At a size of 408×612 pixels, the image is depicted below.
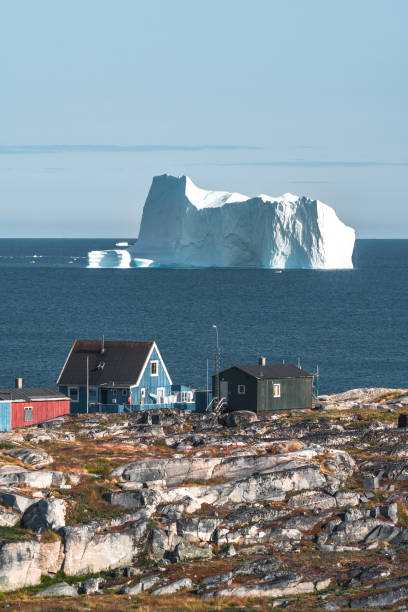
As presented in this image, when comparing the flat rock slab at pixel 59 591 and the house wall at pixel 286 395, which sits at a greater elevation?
the house wall at pixel 286 395

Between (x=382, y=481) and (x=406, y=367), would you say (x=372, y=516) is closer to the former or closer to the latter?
(x=382, y=481)

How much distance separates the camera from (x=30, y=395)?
61.7 meters

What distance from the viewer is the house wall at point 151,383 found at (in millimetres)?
64688

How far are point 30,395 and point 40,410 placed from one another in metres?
1.14

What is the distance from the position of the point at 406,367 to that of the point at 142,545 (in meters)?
76.2

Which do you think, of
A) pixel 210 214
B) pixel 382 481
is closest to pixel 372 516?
pixel 382 481

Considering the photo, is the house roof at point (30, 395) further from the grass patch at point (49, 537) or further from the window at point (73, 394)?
the grass patch at point (49, 537)

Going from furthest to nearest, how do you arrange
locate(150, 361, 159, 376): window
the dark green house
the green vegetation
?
locate(150, 361, 159, 376): window < the dark green house < the green vegetation

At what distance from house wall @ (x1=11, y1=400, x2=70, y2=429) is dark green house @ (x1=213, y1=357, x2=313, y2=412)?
30.8 feet

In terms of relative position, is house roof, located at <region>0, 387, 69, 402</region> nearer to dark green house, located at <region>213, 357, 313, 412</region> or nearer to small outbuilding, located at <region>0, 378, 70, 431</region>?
small outbuilding, located at <region>0, 378, 70, 431</region>

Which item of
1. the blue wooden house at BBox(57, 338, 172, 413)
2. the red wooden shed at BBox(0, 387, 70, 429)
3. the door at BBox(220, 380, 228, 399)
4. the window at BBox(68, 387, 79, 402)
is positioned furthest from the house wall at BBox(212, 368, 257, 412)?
the red wooden shed at BBox(0, 387, 70, 429)

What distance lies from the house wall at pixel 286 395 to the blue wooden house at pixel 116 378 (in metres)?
6.75

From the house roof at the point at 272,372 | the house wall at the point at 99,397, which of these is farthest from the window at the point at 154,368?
the house roof at the point at 272,372

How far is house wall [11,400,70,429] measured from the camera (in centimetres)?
5981
